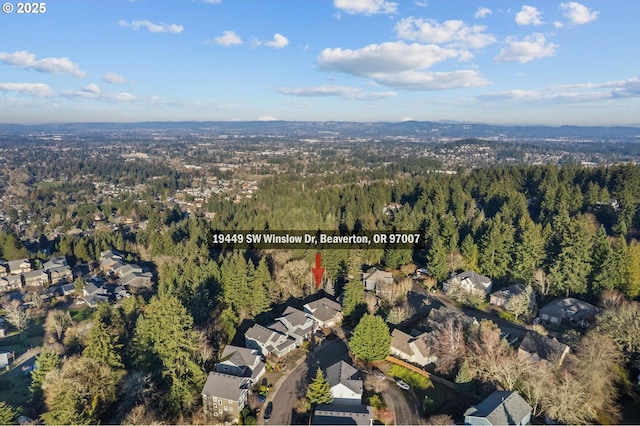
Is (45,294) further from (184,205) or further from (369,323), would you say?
(184,205)

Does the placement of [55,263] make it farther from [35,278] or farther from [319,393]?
[319,393]

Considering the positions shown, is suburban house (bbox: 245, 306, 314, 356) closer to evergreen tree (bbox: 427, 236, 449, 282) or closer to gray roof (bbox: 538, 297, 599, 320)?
evergreen tree (bbox: 427, 236, 449, 282)

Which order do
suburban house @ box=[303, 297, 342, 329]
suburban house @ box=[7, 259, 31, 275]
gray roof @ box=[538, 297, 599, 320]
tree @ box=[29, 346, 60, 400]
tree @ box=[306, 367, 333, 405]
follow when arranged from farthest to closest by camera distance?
suburban house @ box=[7, 259, 31, 275], suburban house @ box=[303, 297, 342, 329], gray roof @ box=[538, 297, 599, 320], tree @ box=[29, 346, 60, 400], tree @ box=[306, 367, 333, 405]

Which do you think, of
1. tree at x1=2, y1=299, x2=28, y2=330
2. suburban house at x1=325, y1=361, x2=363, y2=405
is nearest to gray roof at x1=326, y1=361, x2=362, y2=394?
suburban house at x1=325, y1=361, x2=363, y2=405

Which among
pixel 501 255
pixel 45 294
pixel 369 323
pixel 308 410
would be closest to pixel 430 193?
pixel 501 255

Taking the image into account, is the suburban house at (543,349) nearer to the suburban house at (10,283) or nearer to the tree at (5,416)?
the tree at (5,416)

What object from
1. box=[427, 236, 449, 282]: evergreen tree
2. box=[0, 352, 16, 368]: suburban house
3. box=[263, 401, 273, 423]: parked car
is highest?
box=[427, 236, 449, 282]: evergreen tree

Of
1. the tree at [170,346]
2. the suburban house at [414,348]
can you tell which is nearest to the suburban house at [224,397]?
the tree at [170,346]
